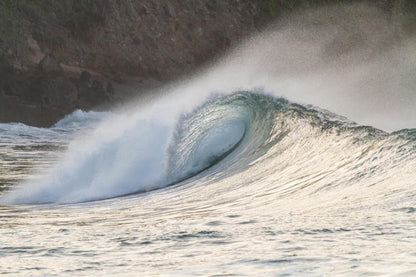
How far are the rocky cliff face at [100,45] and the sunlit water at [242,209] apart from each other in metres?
29.0

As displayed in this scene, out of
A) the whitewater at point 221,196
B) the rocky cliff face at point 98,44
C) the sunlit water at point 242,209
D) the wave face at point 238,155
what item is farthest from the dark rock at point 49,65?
the sunlit water at point 242,209

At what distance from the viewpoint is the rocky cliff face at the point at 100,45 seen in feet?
157

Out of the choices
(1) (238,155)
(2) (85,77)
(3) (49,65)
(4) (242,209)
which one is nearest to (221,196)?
(4) (242,209)

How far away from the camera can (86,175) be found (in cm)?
1136

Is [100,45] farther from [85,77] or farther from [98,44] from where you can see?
[85,77]

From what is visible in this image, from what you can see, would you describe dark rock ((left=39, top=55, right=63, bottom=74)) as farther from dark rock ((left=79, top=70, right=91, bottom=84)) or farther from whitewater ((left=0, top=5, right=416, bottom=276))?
whitewater ((left=0, top=5, right=416, bottom=276))

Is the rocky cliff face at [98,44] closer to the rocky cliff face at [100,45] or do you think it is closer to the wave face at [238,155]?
the rocky cliff face at [100,45]

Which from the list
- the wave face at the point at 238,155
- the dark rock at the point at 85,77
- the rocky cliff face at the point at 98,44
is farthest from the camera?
the dark rock at the point at 85,77

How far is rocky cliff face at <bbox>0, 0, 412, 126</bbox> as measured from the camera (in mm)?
47875

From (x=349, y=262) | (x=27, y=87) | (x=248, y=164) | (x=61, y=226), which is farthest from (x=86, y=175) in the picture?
(x=27, y=87)

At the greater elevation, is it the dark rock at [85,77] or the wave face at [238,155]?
the dark rock at [85,77]

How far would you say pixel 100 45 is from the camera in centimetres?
5675

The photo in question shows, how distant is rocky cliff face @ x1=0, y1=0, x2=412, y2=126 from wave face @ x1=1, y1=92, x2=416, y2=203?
2682 centimetres

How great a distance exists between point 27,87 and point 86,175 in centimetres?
3715
